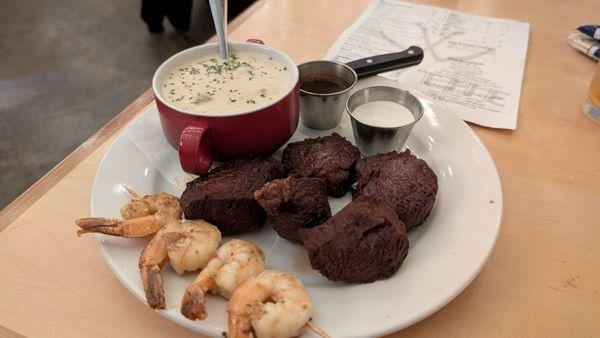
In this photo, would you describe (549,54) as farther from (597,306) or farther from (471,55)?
(597,306)

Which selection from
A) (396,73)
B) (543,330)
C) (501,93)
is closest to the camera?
(543,330)

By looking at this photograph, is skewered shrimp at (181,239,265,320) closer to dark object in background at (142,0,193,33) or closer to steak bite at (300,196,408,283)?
steak bite at (300,196,408,283)

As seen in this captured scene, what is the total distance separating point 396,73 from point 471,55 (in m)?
0.43

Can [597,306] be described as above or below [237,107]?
below

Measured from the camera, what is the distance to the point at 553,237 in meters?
1.42

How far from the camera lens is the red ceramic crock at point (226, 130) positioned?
4.43 feet

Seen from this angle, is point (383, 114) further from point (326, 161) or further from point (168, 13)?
point (168, 13)

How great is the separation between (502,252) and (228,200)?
31.4 inches

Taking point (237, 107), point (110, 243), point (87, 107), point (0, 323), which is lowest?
point (87, 107)

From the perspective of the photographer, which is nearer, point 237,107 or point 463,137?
point 237,107

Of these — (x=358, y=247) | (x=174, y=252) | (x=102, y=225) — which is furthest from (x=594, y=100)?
(x=102, y=225)

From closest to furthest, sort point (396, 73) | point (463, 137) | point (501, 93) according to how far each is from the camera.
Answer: point (463, 137) → point (501, 93) → point (396, 73)

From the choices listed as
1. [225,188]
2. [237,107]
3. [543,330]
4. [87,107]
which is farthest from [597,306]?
[87,107]

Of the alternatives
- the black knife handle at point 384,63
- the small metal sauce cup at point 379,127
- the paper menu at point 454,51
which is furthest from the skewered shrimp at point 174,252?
the paper menu at point 454,51
